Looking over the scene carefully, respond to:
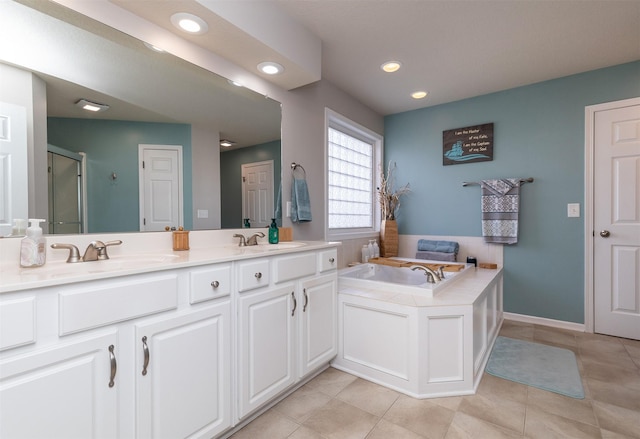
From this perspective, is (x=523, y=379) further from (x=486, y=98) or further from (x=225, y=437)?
(x=486, y=98)

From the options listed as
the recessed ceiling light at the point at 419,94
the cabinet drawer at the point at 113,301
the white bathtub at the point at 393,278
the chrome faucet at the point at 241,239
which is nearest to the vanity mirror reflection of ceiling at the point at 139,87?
the chrome faucet at the point at 241,239

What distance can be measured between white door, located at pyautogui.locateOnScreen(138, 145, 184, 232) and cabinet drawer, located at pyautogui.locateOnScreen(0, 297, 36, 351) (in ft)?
2.55

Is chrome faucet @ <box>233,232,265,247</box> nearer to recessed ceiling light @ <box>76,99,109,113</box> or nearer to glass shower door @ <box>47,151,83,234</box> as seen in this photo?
glass shower door @ <box>47,151,83,234</box>

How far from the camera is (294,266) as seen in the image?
5.84ft

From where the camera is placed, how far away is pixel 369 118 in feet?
11.8

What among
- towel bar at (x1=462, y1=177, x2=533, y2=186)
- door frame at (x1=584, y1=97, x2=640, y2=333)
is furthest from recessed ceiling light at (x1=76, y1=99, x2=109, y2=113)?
door frame at (x1=584, y1=97, x2=640, y2=333)

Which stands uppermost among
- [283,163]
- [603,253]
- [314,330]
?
[283,163]

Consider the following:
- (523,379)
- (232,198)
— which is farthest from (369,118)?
(523,379)

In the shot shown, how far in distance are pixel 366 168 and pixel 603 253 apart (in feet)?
7.87

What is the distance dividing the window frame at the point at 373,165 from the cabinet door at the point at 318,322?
90 cm

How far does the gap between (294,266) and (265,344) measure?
0.44 meters

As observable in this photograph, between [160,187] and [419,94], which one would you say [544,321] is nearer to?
[419,94]

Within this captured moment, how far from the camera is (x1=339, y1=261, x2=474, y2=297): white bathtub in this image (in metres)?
2.12

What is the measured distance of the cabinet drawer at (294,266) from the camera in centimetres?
168
